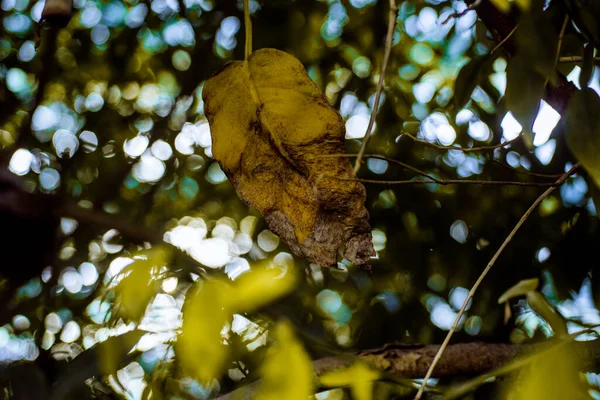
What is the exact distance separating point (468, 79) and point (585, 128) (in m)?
0.32

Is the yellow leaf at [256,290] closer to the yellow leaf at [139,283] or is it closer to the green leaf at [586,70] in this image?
the yellow leaf at [139,283]

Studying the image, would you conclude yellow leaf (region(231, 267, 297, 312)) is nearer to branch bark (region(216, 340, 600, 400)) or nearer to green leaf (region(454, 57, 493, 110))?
branch bark (region(216, 340, 600, 400))

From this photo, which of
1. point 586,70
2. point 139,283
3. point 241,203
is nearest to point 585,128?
point 586,70

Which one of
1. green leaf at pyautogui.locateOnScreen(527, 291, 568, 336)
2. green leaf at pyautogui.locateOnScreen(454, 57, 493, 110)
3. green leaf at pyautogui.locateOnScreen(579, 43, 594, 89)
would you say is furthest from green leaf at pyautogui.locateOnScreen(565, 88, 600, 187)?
green leaf at pyautogui.locateOnScreen(454, 57, 493, 110)

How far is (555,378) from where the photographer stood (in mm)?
427

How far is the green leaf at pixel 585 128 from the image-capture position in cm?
50

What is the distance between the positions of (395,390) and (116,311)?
1.82ft

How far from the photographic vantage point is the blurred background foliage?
3.55 ft

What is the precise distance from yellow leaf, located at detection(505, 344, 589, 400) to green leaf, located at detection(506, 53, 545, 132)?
7.1 inches

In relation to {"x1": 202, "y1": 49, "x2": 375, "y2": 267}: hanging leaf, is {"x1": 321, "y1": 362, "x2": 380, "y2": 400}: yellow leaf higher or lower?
lower

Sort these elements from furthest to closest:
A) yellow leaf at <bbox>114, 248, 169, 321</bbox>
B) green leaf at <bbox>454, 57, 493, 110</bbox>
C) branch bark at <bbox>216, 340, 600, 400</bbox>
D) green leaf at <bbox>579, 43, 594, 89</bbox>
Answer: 1. branch bark at <bbox>216, 340, 600, 400</bbox>
2. green leaf at <bbox>454, 57, 493, 110</bbox>
3. yellow leaf at <bbox>114, 248, 169, 321</bbox>
4. green leaf at <bbox>579, 43, 594, 89</bbox>

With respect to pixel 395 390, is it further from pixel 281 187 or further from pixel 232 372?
pixel 281 187

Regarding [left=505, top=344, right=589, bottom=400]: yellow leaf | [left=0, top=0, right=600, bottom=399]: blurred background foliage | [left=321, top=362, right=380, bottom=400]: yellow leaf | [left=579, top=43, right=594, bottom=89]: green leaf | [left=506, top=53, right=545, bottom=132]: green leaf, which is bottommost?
[left=0, top=0, right=600, bottom=399]: blurred background foliage

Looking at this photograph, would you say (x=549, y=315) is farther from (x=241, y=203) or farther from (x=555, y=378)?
(x=241, y=203)
